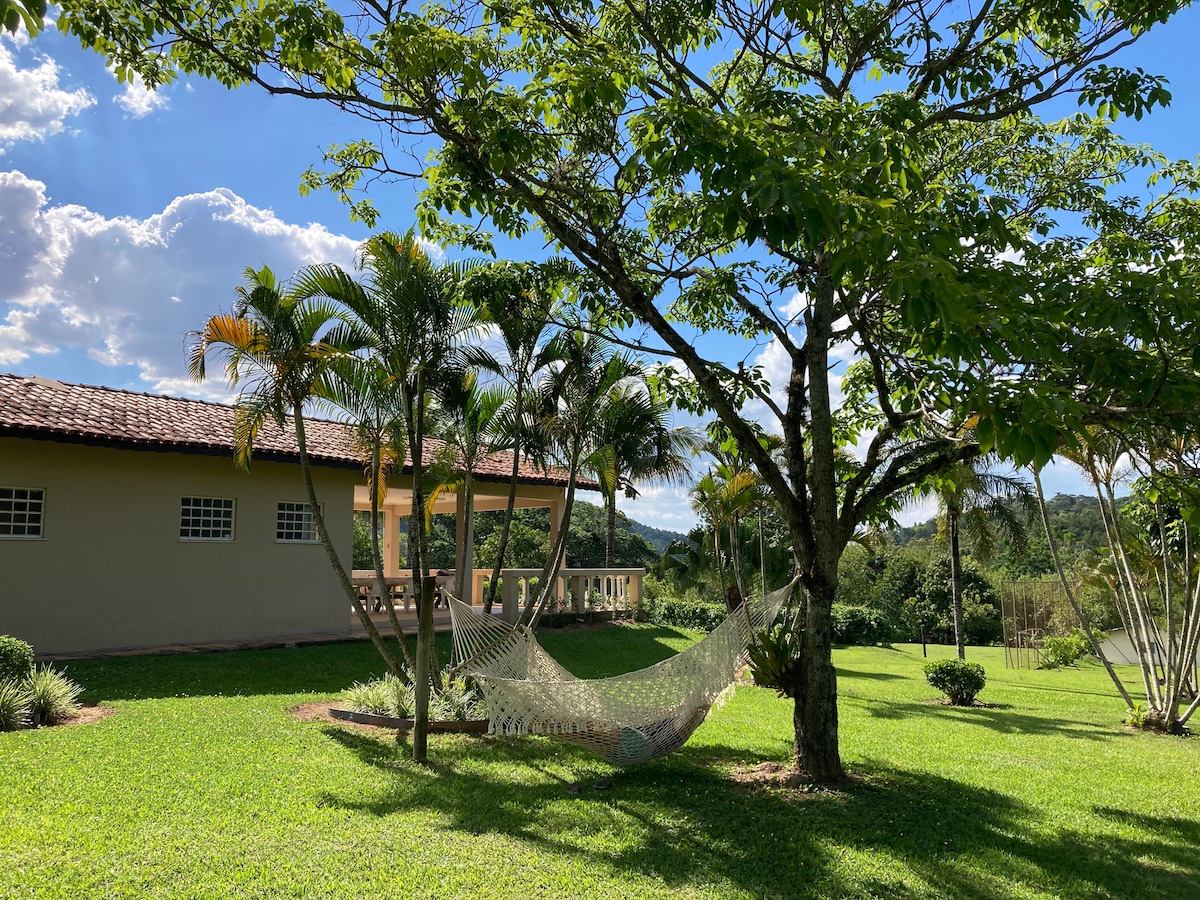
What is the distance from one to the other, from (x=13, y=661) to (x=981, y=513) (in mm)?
15575

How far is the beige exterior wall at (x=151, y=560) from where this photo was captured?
952cm

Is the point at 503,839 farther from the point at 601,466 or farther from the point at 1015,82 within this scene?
the point at 1015,82

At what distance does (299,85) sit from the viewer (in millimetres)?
5117

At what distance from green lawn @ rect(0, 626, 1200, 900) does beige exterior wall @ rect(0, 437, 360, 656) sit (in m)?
2.32

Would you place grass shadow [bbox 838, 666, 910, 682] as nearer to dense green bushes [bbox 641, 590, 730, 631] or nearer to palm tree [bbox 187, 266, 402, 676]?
dense green bushes [bbox 641, 590, 730, 631]

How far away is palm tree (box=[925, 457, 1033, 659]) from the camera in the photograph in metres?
14.7

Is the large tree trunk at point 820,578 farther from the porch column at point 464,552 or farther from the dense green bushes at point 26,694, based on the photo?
the porch column at point 464,552

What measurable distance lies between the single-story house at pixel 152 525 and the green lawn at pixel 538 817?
2402 mm

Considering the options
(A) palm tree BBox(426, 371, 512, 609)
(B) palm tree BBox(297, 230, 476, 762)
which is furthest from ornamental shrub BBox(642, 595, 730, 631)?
(B) palm tree BBox(297, 230, 476, 762)

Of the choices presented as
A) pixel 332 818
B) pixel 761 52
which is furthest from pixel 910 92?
pixel 332 818

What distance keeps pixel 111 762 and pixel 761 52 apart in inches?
262

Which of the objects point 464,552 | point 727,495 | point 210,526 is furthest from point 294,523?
point 727,495

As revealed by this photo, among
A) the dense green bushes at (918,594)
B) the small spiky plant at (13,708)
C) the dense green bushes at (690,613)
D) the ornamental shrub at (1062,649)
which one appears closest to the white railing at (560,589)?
the dense green bushes at (690,613)

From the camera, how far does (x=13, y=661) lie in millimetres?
6742
